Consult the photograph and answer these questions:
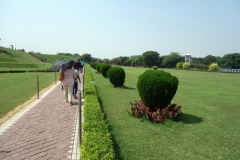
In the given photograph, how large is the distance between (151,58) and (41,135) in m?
78.9

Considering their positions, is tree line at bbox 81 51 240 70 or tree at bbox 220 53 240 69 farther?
tree line at bbox 81 51 240 70

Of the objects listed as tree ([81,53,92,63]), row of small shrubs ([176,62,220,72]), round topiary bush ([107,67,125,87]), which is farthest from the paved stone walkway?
tree ([81,53,92,63])

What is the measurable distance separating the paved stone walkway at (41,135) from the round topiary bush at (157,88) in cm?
215

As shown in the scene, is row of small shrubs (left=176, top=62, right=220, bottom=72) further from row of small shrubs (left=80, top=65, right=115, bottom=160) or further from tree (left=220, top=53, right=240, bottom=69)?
row of small shrubs (left=80, top=65, right=115, bottom=160)

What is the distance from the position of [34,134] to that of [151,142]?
2.56 metres

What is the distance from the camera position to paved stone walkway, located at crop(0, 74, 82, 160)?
3.71 meters

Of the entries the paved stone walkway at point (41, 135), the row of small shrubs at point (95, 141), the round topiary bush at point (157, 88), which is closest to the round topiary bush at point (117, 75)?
the paved stone walkway at point (41, 135)

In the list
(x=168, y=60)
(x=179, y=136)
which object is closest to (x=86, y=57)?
(x=168, y=60)

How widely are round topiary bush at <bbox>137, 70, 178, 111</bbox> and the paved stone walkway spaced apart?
215cm

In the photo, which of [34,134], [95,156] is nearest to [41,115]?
[34,134]

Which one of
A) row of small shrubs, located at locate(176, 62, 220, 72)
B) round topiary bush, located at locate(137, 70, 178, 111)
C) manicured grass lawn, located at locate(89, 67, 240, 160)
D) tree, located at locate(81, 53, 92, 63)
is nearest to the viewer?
manicured grass lawn, located at locate(89, 67, 240, 160)

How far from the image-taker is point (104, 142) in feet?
11.7

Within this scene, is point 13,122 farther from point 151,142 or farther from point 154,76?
point 154,76

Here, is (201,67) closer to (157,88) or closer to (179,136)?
(157,88)
